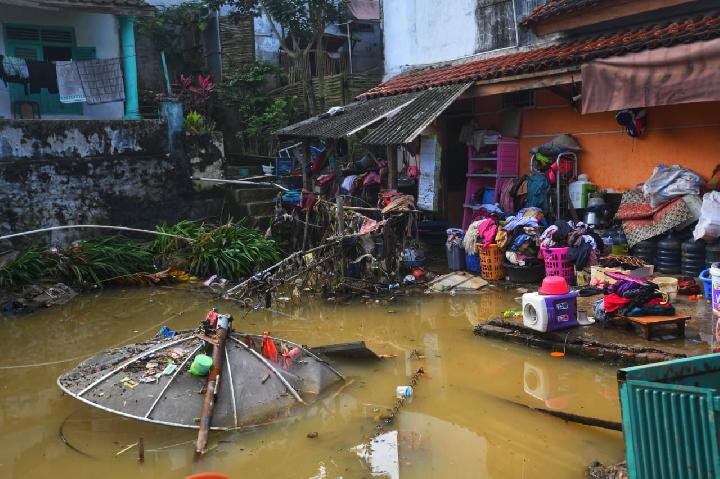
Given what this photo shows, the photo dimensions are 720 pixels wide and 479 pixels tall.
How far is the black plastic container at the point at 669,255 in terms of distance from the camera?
29.0 feet

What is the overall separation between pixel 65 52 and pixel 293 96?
252 inches

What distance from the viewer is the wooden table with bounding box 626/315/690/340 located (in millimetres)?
6445

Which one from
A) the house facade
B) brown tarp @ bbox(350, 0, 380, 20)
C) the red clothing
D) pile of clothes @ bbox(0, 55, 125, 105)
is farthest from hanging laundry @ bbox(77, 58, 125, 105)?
the red clothing

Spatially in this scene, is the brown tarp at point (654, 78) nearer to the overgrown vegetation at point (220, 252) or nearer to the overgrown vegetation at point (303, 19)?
the overgrown vegetation at point (220, 252)

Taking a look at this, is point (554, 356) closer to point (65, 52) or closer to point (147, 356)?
point (147, 356)

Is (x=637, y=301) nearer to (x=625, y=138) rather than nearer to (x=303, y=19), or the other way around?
(x=625, y=138)

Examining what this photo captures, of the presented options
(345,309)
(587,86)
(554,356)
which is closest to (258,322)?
(345,309)

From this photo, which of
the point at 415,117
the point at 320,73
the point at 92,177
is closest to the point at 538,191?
the point at 415,117

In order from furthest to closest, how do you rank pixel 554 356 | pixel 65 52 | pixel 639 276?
1. pixel 65 52
2. pixel 639 276
3. pixel 554 356

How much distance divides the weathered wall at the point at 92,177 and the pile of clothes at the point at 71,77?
119 centimetres

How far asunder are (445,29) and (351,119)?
3.59 meters

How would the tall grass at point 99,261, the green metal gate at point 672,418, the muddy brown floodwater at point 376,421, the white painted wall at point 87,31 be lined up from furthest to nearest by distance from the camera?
1. the white painted wall at point 87,31
2. the tall grass at point 99,261
3. the muddy brown floodwater at point 376,421
4. the green metal gate at point 672,418

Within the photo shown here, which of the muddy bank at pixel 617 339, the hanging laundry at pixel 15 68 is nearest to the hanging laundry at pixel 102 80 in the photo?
the hanging laundry at pixel 15 68

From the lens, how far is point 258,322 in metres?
8.95
